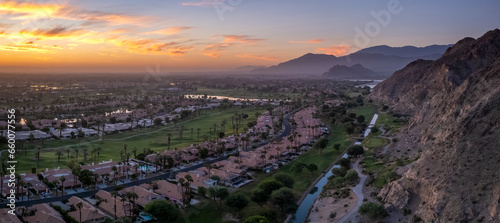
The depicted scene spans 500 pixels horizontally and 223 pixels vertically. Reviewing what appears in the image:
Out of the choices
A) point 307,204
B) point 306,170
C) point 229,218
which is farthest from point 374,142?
point 229,218

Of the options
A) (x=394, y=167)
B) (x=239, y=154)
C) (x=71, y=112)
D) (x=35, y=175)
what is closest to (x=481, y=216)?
(x=394, y=167)

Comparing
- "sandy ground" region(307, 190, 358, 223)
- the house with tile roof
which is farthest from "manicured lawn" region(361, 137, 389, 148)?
the house with tile roof

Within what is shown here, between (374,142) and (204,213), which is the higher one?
(374,142)

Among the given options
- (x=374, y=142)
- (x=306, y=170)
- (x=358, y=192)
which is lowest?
(x=306, y=170)

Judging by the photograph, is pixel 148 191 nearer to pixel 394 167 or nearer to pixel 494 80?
pixel 394 167

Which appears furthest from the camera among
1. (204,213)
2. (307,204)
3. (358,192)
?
(307,204)

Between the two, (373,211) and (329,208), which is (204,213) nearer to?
(329,208)

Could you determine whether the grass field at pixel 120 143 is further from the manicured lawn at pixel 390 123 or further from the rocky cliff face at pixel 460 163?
the rocky cliff face at pixel 460 163

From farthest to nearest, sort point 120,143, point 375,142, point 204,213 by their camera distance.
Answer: point 120,143, point 375,142, point 204,213
